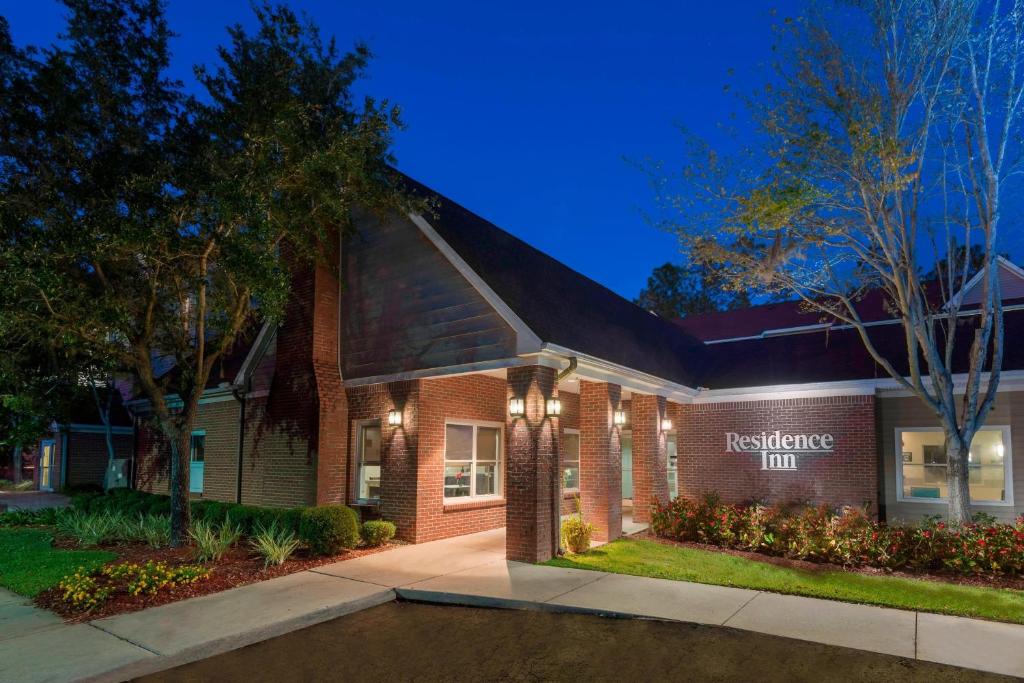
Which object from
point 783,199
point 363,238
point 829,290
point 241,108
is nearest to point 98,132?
point 241,108

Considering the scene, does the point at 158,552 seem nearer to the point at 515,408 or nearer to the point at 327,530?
the point at 327,530

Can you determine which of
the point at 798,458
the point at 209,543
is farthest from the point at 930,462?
the point at 209,543

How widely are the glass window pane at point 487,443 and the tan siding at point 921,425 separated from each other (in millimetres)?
8988

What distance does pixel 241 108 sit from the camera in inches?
454

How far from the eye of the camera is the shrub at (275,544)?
405 inches

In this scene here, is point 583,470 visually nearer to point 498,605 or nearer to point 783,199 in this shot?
point 498,605

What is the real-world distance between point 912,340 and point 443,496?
9668 mm

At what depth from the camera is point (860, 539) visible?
10523 millimetres

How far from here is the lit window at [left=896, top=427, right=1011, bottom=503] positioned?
14172 mm

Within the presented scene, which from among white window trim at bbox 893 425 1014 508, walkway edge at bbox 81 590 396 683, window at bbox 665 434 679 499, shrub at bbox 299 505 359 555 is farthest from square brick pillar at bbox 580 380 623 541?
white window trim at bbox 893 425 1014 508

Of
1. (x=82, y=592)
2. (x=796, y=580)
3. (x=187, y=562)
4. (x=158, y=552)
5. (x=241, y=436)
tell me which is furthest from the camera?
(x=241, y=436)

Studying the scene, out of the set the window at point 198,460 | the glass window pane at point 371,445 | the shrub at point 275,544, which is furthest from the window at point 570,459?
the window at point 198,460

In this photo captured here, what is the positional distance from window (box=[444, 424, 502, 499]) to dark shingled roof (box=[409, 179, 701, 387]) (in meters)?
3.45

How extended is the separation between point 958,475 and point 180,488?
1388cm
